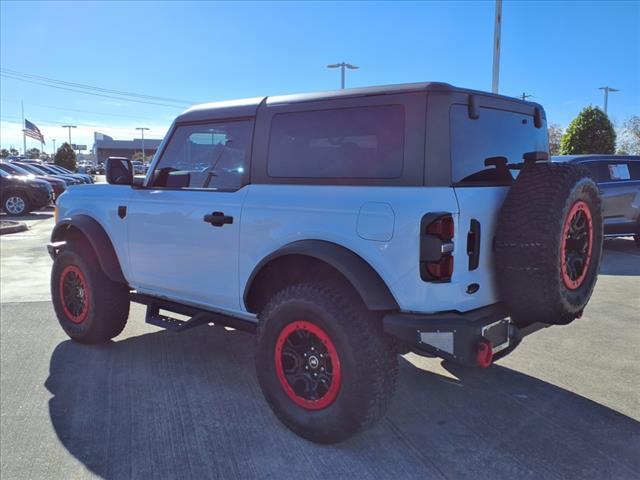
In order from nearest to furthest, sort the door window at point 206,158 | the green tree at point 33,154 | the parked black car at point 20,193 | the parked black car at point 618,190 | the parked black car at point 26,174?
the door window at point 206,158, the parked black car at point 618,190, the parked black car at point 20,193, the parked black car at point 26,174, the green tree at point 33,154

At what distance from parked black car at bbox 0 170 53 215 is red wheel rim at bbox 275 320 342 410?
16.3 meters

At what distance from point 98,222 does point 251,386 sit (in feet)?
6.41

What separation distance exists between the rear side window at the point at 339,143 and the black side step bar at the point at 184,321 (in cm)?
109

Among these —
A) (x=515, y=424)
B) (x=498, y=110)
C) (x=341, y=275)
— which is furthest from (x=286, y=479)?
(x=498, y=110)

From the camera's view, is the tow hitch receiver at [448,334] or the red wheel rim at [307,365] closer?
the tow hitch receiver at [448,334]

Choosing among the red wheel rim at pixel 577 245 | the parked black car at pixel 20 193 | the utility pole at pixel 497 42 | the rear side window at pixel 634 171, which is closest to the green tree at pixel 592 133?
the utility pole at pixel 497 42

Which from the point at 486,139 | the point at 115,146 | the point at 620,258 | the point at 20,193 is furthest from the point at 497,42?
the point at 115,146

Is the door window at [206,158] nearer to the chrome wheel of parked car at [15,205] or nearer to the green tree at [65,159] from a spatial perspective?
the chrome wheel of parked car at [15,205]

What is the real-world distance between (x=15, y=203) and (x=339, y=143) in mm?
16636

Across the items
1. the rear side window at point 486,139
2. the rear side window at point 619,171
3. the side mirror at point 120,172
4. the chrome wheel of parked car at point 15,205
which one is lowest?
the chrome wheel of parked car at point 15,205

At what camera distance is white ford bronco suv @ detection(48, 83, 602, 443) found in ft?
9.16

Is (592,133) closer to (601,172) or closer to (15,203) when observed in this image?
(601,172)

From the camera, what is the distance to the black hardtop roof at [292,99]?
2936 millimetres

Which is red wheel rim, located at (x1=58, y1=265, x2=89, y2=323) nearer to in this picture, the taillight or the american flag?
the taillight
